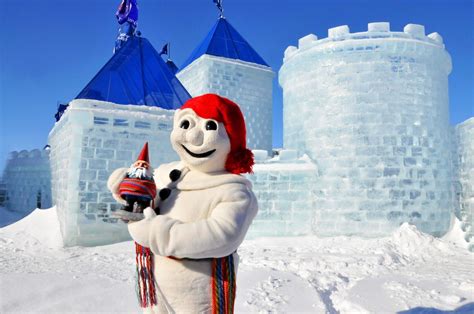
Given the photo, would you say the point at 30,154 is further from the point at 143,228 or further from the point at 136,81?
the point at 143,228

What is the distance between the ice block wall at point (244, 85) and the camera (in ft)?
32.7

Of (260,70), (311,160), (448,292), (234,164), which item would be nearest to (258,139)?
(260,70)

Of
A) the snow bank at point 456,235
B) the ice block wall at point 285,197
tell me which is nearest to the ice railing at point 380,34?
the ice block wall at point 285,197

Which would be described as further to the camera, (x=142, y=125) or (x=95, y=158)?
(x=142, y=125)

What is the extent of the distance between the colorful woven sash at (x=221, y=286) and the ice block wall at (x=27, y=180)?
9.18 m

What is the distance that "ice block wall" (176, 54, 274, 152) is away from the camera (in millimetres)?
9977

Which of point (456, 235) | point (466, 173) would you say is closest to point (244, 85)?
point (466, 173)

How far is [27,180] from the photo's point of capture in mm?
10594

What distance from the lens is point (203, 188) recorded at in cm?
195

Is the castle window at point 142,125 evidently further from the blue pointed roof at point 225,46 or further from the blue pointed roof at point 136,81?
the blue pointed roof at point 225,46

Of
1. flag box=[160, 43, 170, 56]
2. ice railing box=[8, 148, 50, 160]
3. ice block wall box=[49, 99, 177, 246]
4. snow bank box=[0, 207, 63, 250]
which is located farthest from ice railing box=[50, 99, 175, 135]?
flag box=[160, 43, 170, 56]

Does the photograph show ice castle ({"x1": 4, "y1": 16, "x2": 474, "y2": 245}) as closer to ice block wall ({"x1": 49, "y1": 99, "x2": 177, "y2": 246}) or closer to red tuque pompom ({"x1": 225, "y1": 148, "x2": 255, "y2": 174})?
ice block wall ({"x1": 49, "y1": 99, "x2": 177, "y2": 246})

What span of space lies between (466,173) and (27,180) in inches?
450

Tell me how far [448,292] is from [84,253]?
495 cm
